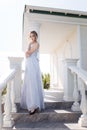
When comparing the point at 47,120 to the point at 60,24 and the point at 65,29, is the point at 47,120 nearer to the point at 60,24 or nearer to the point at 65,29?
the point at 60,24

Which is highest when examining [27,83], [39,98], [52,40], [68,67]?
→ [52,40]

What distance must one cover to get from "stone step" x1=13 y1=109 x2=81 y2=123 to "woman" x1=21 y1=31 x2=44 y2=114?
0.14 metres

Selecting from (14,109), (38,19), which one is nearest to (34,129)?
(14,109)

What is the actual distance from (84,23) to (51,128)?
174 inches

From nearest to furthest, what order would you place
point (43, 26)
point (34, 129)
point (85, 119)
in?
point (34, 129) → point (85, 119) → point (43, 26)

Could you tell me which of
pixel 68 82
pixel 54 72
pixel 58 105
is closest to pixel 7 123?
pixel 58 105

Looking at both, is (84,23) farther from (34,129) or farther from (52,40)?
(34,129)

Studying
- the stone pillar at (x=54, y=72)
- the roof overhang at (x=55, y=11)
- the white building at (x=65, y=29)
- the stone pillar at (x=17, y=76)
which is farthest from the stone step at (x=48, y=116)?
the stone pillar at (x=54, y=72)

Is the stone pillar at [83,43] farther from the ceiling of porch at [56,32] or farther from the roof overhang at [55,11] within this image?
the roof overhang at [55,11]

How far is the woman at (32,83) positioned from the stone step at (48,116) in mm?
142

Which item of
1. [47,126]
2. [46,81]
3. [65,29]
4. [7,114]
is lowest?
[47,126]

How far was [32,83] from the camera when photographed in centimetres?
457

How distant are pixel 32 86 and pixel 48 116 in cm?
70

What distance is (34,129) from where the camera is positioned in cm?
374
